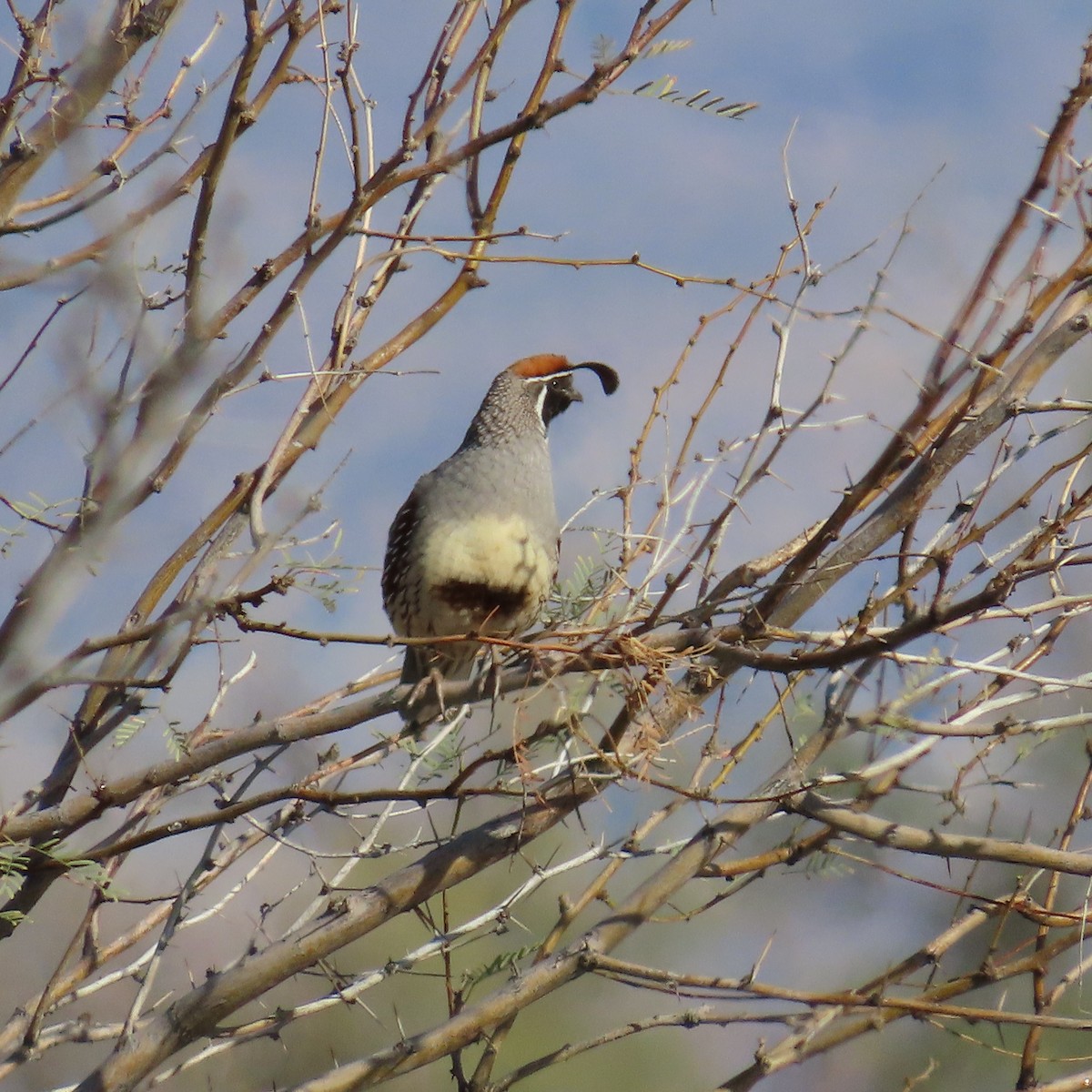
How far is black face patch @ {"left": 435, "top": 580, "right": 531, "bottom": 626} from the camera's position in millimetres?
3195

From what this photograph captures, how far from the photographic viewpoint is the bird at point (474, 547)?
3.19m

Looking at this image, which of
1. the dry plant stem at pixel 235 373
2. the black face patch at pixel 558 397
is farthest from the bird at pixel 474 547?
the dry plant stem at pixel 235 373

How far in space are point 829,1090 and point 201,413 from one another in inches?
185

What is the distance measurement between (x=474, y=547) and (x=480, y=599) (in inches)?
4.9

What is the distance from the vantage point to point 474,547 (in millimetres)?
3184

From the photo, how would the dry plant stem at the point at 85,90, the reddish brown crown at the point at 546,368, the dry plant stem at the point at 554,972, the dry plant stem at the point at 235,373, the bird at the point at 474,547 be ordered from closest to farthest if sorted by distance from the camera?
1. the dry plant stem at the point at 235,373
2. the dry plant stem at the point at 85,90
3. the dry plant stem at the point at 554,972
4. the bird at the point at 474,547
5. the reddish brown crown at the point at 546,368

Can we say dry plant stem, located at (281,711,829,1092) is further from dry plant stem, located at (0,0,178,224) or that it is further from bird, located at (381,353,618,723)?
dry plant stem, located at (0,0,178,224)

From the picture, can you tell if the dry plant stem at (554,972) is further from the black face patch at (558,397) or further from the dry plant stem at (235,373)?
the black face patch at (558,397)

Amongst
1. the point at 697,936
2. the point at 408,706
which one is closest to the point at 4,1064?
the point at 408,706

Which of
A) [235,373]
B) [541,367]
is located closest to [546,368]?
[541,367]

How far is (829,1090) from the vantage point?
5820mm

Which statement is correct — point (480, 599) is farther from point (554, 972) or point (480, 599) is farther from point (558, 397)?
point (554, 972)

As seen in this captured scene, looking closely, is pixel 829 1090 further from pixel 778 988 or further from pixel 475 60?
pixel 475 60

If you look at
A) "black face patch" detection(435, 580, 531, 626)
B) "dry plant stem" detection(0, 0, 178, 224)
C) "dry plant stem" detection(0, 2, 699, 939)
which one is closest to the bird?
"black face patch" detection(435, 580, 531, 626)
